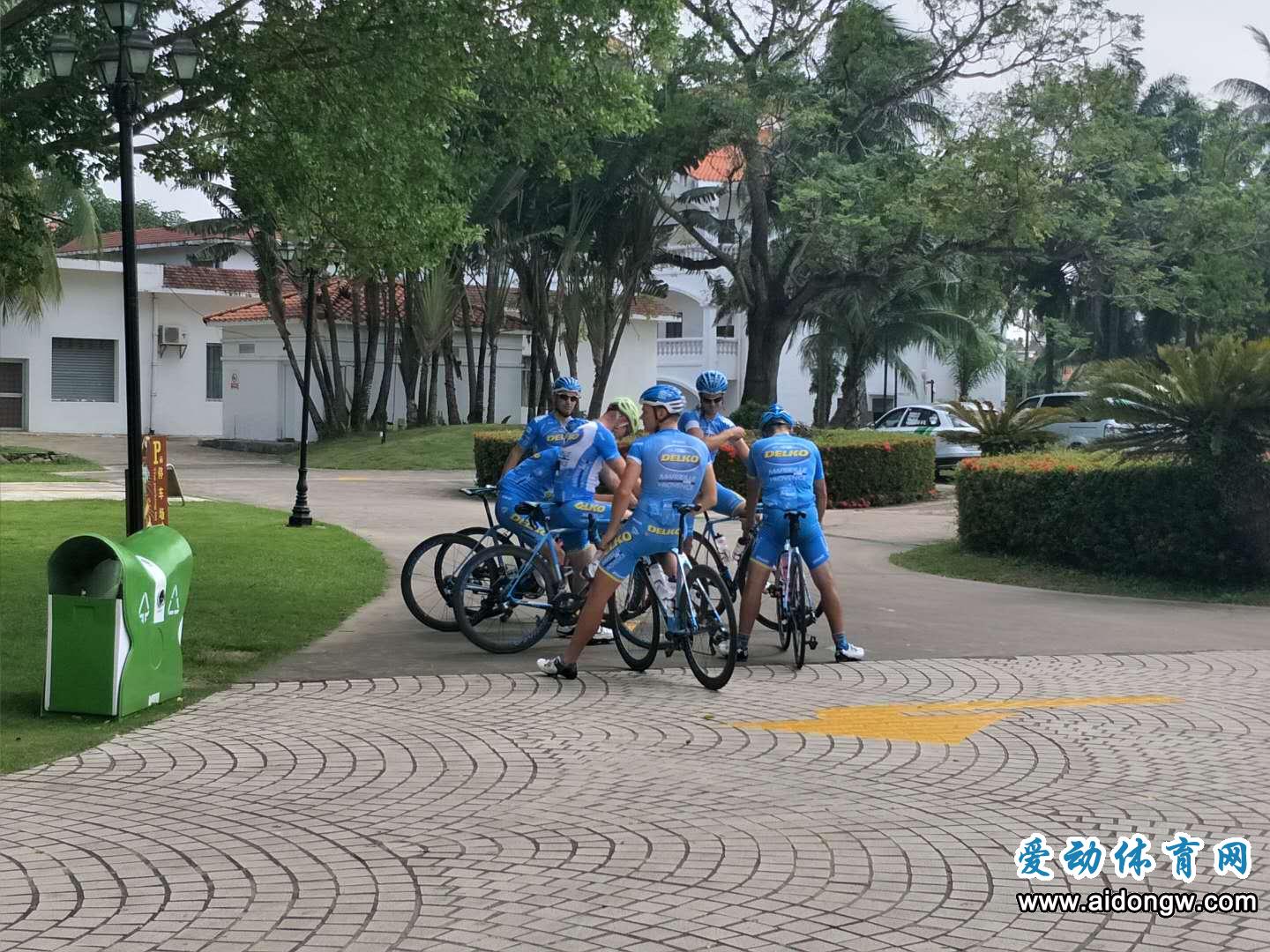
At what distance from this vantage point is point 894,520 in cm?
2156

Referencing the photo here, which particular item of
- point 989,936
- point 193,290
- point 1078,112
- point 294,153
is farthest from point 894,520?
point 193,290

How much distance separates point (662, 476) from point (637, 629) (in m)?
1.14

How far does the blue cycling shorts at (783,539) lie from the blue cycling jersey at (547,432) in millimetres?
1492

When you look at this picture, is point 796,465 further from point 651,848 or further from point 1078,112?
point 1078,112

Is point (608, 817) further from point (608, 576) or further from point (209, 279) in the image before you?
point (209, 279)

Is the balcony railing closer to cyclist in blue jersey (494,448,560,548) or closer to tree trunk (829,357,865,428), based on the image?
tree trunk (829,357,865,428)

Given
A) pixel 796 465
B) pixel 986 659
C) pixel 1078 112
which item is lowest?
pixel 986 659

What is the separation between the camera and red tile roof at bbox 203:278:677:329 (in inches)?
1692

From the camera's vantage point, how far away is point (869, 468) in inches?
941

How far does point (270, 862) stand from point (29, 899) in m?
0.82

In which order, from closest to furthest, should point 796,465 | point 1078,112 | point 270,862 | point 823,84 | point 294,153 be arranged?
point 270,862 → point 796,465 → point 294,153 → point 1078,112 → point 823,84

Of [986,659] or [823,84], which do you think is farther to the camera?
[823,84]

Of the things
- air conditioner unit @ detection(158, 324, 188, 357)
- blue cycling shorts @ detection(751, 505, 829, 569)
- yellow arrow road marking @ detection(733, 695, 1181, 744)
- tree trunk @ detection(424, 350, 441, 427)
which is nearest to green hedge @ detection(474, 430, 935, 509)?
blue cycling shorts @ detection(751, 505, 829, 569)

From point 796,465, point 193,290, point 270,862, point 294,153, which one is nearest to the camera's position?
point 270,862
